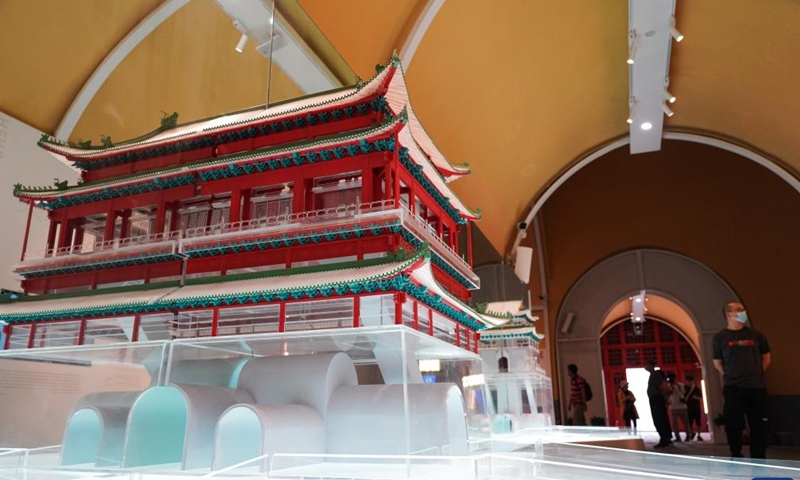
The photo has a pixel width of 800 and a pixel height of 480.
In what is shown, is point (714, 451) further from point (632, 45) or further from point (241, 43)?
point (241, 43)

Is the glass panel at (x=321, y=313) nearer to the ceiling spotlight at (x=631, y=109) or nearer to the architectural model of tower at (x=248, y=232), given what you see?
the architectural model of tower at (x=248, y=232)

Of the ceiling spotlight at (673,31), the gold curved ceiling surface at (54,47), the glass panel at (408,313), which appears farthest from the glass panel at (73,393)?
the ceiling spotlight at (673,31)

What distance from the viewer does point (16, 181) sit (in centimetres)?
606

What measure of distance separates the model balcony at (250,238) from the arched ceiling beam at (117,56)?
1.59m

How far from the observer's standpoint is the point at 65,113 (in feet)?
20.7

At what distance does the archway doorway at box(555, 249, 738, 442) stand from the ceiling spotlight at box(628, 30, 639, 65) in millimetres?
8216

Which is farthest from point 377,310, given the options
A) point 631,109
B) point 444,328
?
point 631,109

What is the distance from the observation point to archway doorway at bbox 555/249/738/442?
55.4 ft

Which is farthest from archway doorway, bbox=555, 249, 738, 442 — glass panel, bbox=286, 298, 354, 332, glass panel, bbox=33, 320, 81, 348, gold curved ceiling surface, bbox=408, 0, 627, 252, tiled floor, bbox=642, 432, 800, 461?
glass panel, bbox=33, 320, 81, 348

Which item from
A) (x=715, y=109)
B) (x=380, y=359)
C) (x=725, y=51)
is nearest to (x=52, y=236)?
(x=380, y=359)

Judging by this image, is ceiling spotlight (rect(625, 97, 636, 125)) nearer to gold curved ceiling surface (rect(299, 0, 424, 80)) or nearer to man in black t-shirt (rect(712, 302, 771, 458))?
gold curved ceiling surface (rect(299, 0, 424, 80))

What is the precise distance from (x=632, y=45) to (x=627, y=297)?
9.19m

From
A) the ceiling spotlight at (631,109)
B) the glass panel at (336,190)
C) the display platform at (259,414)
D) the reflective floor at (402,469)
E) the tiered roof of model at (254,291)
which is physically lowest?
the reflective floor at (402,469)

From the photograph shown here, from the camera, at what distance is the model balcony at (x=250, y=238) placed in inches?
201
